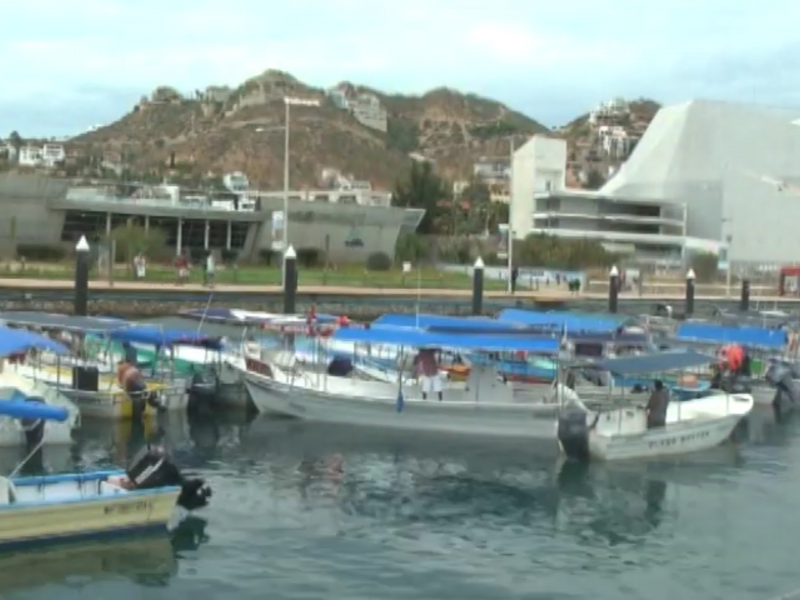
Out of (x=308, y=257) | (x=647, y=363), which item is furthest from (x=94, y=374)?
(x=308, y=257)

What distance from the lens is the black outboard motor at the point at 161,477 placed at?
20.4 meters

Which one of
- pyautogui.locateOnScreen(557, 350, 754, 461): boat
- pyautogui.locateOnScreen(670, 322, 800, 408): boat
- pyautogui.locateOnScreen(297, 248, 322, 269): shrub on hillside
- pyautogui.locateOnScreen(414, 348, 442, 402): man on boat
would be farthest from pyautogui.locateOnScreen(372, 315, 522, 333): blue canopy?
pyautogui.locateOnScreen(297, 248, 322, 269): shrub on hillside

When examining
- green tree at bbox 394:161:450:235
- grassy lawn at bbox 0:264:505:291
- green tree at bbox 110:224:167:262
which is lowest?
grassy lawn at bbox 0:264:505:291

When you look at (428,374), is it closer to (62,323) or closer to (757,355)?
(62,323)

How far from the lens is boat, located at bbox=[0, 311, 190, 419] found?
1231 inches

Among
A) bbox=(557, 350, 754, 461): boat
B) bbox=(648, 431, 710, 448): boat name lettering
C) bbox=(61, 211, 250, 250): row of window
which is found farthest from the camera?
bbox=(61, 211, 250, 250): row of window

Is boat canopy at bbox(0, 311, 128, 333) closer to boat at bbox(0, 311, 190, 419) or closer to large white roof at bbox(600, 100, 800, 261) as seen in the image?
boat at bbox(0, 311, 190, 419)

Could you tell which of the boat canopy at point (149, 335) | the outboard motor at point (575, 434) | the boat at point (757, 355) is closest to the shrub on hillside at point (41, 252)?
the boat canopy at point (149, 335)

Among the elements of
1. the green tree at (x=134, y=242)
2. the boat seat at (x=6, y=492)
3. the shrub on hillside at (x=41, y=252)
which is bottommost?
the boat seat at (x=6, y=492)

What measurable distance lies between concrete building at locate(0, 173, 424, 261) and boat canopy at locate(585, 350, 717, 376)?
2522 inches

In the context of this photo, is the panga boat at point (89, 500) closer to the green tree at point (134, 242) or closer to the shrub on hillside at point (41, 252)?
the green tree at point (134, 242)

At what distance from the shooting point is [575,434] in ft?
92.9

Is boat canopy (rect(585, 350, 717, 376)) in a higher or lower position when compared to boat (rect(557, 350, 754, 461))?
higher

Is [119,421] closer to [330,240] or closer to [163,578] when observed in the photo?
[163,578]
